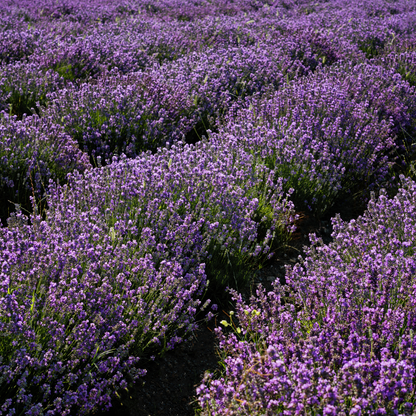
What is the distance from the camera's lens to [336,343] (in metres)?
1.82

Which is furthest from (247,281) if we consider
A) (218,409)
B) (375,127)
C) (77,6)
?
(77,6)

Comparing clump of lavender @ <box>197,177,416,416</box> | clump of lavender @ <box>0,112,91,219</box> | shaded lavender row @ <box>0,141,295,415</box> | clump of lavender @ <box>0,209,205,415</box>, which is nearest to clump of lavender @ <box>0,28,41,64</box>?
clump of lavender @ <box>0,112,91,219</box>

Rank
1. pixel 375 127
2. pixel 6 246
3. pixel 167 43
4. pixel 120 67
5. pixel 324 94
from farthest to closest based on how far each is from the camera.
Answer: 1. pixel 167 43
2. pixel 120 67
3. pixel 324 94
4. pixel 375 127
5. pixel 6 246

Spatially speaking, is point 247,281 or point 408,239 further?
point 247,281

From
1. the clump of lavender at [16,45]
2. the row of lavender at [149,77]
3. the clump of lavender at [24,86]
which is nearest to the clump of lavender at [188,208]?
the row of lavender at [149,77]

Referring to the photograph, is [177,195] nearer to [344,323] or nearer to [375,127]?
[344,323]

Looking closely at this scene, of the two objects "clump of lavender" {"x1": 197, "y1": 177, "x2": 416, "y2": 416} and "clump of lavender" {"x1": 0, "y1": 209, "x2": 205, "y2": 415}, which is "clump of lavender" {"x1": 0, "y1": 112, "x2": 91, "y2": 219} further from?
"clump of lavender" {"x1": 197, "y1": 177, "x2": 416, "y2": 416}

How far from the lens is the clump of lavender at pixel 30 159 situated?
3.27m

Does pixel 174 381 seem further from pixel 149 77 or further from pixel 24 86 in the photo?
pixel 24 86

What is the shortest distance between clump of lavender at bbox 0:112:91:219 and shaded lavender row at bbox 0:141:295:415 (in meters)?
0.30

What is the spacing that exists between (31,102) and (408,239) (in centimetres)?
387

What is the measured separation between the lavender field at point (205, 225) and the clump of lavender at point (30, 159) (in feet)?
0.05

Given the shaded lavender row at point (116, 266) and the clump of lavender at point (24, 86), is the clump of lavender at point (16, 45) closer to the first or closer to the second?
the clump of lavender at point (24, 86)

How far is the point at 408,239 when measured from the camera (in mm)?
2611
